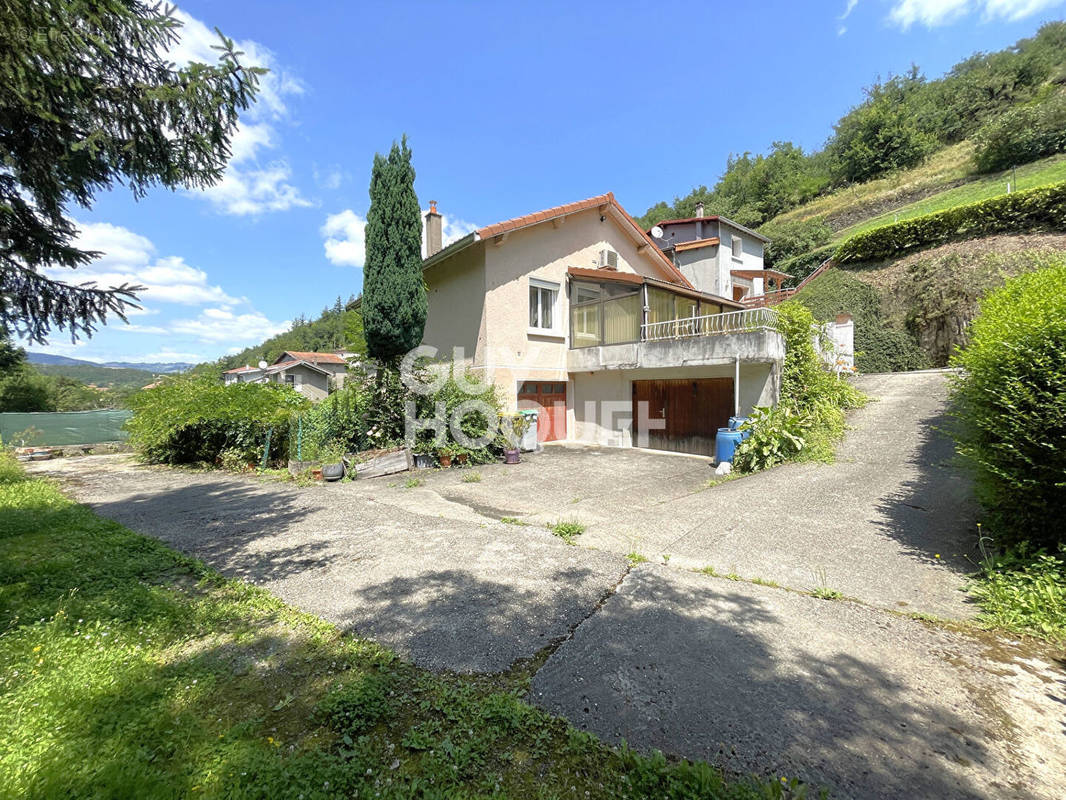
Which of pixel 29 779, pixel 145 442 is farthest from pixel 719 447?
pixel 145 442

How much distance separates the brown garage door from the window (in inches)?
140

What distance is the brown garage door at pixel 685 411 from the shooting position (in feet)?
38.0

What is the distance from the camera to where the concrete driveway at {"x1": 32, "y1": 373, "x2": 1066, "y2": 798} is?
7.42ft

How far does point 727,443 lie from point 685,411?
2.95 metres

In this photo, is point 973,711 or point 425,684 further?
point 425,684

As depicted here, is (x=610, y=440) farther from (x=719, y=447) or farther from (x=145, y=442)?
(x=145, y=442)

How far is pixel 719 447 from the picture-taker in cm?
966

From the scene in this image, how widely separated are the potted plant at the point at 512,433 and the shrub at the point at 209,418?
5630mm

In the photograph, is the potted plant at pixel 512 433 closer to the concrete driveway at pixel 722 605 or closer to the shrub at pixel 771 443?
the concrete driveway at pixel 722 605

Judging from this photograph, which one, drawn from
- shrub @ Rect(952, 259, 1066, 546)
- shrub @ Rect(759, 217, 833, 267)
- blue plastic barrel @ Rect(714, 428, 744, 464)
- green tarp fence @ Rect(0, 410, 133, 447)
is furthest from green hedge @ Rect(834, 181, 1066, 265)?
green tarp fence @ Rect(0, 410, 133, 447)

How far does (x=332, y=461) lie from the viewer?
9.92 m

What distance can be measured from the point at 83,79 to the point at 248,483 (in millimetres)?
7803

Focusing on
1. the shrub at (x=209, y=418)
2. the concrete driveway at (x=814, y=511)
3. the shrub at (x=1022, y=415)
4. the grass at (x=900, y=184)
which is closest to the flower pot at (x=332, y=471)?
the concrete driveway at (x=814, y=511)

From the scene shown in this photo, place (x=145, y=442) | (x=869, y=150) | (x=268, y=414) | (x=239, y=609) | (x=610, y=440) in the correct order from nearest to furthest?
(x=239, y=609) → (x=268, y=414) → (x=145, y=442) → (x=610, y=440) → (x=869, y=150)
